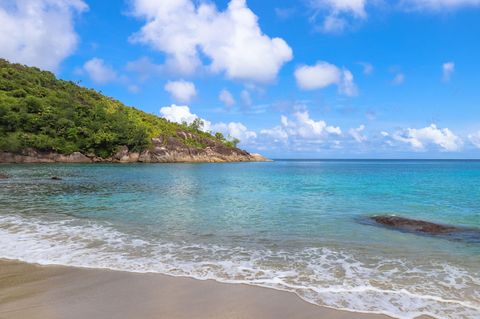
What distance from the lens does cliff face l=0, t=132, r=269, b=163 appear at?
78.6 metres

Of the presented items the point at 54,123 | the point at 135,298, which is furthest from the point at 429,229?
the point at 54,123

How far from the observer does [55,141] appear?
3194 inches

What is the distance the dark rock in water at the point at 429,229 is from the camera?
40.2 feet

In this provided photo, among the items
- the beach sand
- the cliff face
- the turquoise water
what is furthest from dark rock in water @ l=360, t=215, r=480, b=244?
the cliff face

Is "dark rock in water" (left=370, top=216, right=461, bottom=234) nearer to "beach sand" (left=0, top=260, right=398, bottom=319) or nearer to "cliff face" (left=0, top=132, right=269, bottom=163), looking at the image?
"beach sand" (left=0, top=260, right=398, bottom=319)

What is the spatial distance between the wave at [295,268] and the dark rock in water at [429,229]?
4257 millimetres

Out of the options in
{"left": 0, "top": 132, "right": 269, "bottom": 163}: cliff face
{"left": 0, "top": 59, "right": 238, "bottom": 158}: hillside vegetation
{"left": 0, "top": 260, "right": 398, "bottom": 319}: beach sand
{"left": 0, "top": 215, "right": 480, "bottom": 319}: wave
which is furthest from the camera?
{"left": 0, "top": 132, "right": 269, "bottom": 163}: cliff face

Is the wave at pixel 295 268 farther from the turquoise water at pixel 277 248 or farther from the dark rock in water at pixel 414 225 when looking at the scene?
the dark rock in water at pixel 414 225

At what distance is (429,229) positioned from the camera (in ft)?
43.4

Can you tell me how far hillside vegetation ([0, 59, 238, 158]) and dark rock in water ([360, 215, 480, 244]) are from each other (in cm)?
8063

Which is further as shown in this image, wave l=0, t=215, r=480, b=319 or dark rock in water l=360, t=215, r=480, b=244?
dark rock in water l=360, t=215, r=480, b=244

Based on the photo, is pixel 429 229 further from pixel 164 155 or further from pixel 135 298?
pixel 164 155

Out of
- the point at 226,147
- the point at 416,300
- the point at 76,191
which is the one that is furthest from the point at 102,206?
the point at 226,147

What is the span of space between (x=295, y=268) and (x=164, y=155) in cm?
10077
